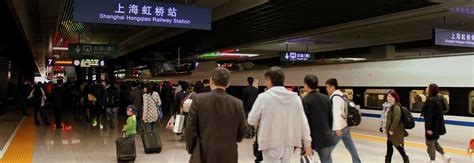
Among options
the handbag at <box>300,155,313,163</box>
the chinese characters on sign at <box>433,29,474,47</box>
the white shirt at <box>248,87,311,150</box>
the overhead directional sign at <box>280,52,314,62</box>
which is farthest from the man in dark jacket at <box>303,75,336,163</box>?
the overhead directional sign at <box>280,52,314,62</box>

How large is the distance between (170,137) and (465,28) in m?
11.7

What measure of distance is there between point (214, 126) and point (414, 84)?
31.2ft

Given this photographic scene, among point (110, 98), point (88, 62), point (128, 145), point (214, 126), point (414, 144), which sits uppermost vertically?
point (88, 62)

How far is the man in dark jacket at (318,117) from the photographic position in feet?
17.4

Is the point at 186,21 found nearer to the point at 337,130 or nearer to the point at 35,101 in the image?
the point at 337,130

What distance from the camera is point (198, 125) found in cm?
383

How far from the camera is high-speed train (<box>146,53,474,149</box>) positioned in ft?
35.1

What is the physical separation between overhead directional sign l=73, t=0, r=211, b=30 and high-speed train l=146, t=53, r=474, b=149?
3085 mm

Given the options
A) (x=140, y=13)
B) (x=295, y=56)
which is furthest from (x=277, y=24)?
(x=140, y=13)

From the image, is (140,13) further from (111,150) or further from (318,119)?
(318,119)

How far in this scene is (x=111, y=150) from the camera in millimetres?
9695

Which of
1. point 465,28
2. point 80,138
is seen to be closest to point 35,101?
point 80,138

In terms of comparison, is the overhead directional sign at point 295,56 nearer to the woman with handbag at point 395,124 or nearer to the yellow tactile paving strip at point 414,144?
the yellow tactile paving strip at point 414,144

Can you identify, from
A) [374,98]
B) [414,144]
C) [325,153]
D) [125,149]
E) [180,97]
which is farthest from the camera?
[374,98]
